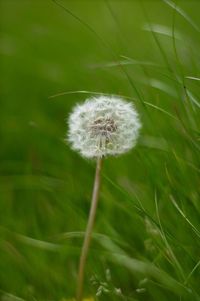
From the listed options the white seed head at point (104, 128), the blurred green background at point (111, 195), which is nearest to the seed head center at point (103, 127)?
the white seed head at point (104, 128)

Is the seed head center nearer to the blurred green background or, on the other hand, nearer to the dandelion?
the dandelion

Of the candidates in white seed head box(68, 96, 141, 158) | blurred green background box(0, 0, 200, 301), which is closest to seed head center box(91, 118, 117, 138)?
white seed head box(68, 96, 141, 158)

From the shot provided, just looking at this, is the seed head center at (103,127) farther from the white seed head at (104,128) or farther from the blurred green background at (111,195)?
the blurred green background at (111,195)

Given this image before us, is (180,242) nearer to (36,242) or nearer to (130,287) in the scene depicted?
(130,287)

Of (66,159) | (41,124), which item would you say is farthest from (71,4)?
(66,159)

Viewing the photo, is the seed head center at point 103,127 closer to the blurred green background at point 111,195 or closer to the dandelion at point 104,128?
the dandelion at point 104,128
